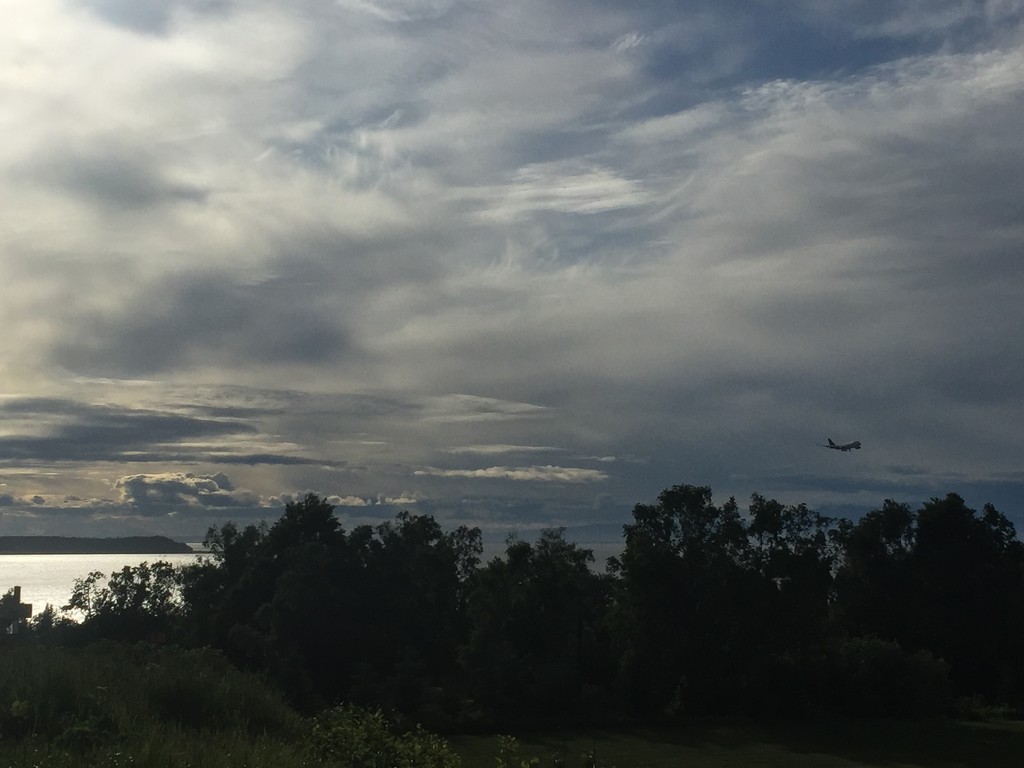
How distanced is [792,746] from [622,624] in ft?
36.7

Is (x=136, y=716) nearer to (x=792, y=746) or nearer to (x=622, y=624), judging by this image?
(x=792, y=746)

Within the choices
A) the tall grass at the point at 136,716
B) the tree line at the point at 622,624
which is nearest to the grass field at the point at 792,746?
the tree line at the point at 622,624

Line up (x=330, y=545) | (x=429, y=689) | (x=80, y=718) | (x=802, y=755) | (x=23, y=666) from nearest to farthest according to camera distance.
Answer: (x=80, y=718)
(x=23, y=666)
(x=802, y=755)
(x=429, y=689)
(x=330, y=545)

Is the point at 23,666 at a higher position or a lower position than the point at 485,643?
higher

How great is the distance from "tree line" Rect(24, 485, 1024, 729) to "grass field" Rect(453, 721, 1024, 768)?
2883 mm

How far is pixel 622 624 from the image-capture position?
50.2 m

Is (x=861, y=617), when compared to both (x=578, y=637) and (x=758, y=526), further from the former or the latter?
(x=578, y=637)

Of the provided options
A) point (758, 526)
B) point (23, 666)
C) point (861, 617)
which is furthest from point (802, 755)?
point (23, 666)

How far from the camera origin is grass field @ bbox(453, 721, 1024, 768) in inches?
1451

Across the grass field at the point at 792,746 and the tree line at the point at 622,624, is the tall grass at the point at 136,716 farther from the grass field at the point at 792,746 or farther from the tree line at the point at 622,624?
the tree line at the point at 622,624

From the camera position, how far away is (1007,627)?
54531mm

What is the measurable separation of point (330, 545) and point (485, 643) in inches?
400

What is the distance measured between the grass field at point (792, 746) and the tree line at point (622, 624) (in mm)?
2883

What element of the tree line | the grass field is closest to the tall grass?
the grass field
